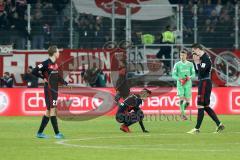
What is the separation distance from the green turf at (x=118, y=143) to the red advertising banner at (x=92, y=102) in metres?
5.62

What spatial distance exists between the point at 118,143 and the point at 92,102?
13876 millimetres

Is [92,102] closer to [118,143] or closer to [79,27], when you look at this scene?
[79,27]

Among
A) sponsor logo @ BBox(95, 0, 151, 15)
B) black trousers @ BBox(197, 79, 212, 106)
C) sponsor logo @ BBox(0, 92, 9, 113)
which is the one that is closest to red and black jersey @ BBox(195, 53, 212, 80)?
black trousers @ BBox(197, 79, 212, 106)

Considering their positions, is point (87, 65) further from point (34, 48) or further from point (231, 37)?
point (231, 37)

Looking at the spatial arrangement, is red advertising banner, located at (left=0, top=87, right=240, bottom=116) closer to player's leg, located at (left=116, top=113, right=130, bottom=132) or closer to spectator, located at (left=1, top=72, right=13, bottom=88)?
spectator, located at (left=1, top=72, right=13, bottom=88)

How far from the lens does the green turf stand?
1597 cm

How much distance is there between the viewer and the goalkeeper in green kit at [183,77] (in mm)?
29375

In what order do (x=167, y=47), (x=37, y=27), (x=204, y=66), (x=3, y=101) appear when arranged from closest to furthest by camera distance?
(x=204, y=66), (x=3, y=101), (x=37, y=27), (x=167, y=47)

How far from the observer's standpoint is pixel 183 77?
29.6 metres

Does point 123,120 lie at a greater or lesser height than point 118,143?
greater

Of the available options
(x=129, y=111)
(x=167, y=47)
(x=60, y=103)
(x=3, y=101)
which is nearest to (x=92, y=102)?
(x=60, y=103)

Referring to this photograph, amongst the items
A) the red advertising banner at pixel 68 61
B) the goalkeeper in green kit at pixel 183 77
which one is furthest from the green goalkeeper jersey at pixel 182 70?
the red advertising banner at pixel 68 61

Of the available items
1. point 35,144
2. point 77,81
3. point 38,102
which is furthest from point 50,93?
point 77,81

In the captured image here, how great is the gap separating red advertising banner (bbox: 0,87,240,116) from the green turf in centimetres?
562
